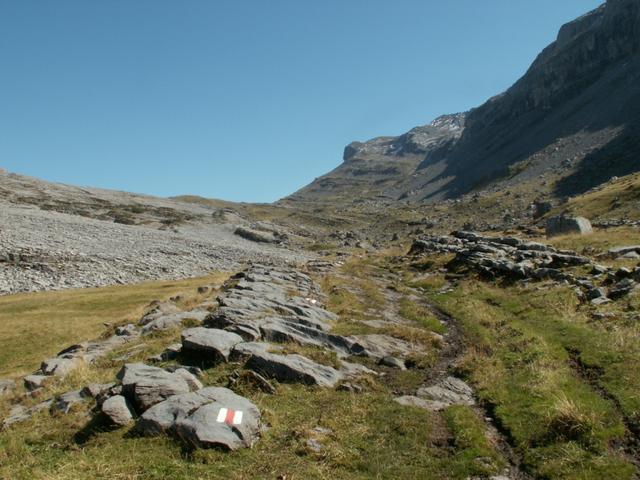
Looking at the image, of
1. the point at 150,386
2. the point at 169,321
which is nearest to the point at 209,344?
the point at 150,386

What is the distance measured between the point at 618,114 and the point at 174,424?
579ft

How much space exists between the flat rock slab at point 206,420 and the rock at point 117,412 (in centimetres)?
68

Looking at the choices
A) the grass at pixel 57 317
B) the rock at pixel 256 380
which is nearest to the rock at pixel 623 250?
the rock at pixel 256 380

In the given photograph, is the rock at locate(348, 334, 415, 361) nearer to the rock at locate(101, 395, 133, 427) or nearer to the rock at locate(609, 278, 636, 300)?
the rock at locate(101, 395, 133, 427)

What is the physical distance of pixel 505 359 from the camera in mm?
19312

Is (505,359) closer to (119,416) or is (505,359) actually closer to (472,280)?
(119,416)

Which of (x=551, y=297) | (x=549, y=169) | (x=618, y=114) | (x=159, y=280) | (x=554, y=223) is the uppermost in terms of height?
(x=618, y=114)

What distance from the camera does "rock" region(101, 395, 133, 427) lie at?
13094 mm

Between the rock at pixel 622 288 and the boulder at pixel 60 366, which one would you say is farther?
the rock at pixel 622 288

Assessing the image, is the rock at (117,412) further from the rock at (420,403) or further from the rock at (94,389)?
the rock at (420,403)

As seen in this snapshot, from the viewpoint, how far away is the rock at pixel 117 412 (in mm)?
13094

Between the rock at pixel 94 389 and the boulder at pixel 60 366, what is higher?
the rock at pixel 94 389

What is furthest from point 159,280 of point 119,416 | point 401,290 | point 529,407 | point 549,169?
point 549,169

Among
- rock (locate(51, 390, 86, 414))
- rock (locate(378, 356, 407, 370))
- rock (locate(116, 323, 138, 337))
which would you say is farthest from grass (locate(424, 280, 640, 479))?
rock (locate(116, 323, 138, 337))
